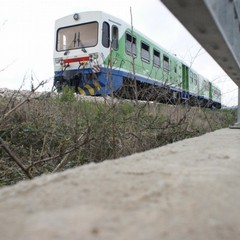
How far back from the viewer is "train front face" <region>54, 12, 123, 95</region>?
1024 cm

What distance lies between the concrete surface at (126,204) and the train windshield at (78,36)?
9776mm

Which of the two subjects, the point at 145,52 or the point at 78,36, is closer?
the point at 78,36

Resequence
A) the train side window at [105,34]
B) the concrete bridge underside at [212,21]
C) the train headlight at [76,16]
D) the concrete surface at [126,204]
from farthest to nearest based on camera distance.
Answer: the train headlight at [76,16]
the train side window at [105,34]
the concrete bridge underside at [212,21]
the concrete surface at [126,204]

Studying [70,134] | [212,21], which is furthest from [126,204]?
[70,134]

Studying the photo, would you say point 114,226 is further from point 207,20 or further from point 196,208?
point 207,20

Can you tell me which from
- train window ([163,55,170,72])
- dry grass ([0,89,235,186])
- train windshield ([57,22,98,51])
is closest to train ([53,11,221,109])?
train windshield ([57,22,98,51])

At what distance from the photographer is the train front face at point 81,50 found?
33.6 ft

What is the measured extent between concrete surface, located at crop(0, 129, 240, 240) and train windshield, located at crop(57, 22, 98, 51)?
978 centimetres

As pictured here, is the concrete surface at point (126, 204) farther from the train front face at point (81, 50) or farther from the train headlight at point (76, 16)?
the train headlight at point (76, 16)

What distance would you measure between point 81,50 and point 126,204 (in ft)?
33.8

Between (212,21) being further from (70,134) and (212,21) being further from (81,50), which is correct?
(81,50)

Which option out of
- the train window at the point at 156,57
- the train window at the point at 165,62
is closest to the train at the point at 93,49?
the train window at the point at 156,57

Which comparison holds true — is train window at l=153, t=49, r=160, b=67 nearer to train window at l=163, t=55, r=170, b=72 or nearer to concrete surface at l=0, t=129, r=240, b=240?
train window at l=163, t=55, r=170, b=72

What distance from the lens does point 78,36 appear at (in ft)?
36.5
